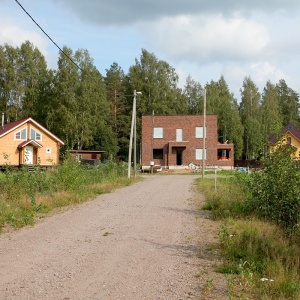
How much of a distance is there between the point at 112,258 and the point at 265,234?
3.49 metres

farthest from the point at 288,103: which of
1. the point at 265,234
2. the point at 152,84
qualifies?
the point at 265,234

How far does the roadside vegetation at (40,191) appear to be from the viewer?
12516 millimetres

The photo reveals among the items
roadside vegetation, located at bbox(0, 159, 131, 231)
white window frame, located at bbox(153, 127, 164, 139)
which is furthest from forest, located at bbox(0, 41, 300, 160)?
roadside vegetation, located at bbox(0, 159, 131, 231)

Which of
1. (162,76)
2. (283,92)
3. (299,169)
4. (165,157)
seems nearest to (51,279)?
(299,169)

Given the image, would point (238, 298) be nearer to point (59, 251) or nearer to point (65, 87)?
point (59, 251)

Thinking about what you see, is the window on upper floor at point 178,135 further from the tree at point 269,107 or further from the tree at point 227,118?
the tree at point 269,107

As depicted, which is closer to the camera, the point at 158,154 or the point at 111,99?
the point at 158,154

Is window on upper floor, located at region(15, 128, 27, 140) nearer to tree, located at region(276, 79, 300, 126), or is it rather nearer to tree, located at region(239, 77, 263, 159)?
tree, located at region(239, 77, 263, 159)

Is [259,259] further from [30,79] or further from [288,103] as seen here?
[288,103]

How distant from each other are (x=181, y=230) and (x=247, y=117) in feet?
215

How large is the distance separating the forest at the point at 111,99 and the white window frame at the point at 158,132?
27.2 feet

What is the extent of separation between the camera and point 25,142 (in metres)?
45.8

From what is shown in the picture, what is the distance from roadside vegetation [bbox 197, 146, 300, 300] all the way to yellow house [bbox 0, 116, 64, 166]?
3502 cm

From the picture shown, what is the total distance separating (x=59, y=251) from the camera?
787cm
